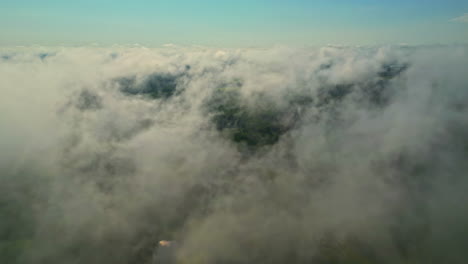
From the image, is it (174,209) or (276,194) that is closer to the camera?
(174,209)

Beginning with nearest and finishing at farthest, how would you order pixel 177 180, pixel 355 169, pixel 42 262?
pixel 42 262, pixel 177 180, pixel 355 169

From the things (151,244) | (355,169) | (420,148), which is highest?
(420,148)

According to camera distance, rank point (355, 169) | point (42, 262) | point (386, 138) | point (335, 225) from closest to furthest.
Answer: point (42, 262)
point (335, 225)
point (355, 169)
point (386, 138)

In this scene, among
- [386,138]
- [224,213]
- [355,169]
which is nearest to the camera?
[224,213]

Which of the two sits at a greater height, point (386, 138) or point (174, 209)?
point (386, 138)

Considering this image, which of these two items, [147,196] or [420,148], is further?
[420,148]

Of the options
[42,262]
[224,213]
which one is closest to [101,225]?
[42,262]

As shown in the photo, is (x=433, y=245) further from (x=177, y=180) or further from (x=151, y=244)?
(x=177, y=180)

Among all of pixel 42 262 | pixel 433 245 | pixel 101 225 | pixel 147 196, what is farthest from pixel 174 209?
pixel 433 245

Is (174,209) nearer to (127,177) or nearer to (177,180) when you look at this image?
(177,180)
